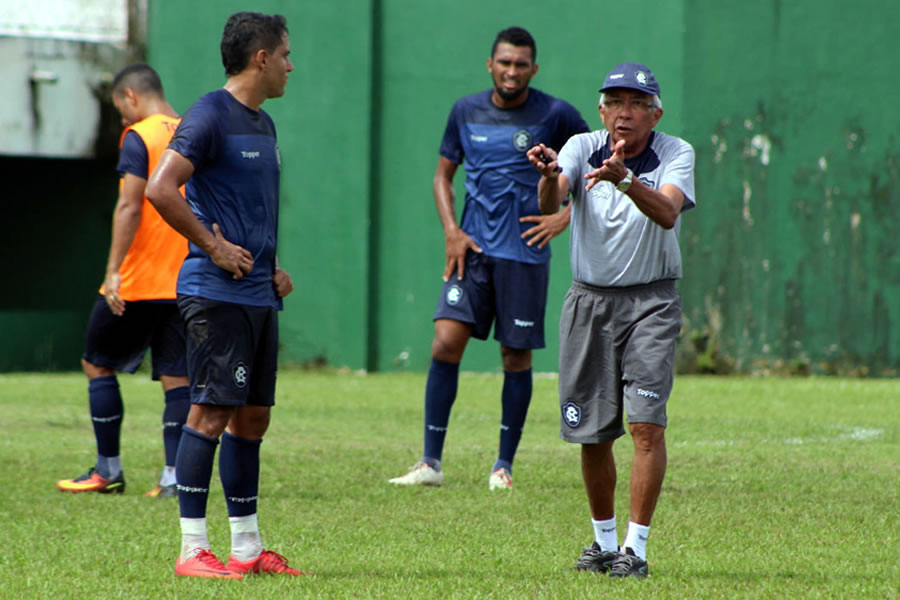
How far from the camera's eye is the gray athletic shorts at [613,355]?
17.0 ft

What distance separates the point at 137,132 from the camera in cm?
728

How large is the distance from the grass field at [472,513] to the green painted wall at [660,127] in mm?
4141

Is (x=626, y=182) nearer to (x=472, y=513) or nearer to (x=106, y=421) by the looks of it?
(x=472, y=513)

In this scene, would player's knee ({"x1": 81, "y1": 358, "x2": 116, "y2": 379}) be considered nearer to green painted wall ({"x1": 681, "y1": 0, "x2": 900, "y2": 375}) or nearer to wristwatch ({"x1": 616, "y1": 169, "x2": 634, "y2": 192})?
wristwatch ({"x1": 616, "y1": 169, "x2": 634, "y2": 192})

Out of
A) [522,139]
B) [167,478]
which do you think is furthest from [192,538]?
[522,139]

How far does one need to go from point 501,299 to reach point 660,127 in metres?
8.04

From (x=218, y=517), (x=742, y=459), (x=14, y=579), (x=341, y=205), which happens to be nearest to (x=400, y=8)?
(x=341, y=205)

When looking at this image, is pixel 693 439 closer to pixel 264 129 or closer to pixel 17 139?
pixel 264 129

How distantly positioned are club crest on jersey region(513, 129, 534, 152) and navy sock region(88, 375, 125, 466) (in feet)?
8.70

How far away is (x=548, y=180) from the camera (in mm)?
5094

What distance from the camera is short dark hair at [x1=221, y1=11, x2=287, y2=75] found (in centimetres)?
523

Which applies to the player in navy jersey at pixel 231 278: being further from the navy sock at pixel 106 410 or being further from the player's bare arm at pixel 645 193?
the navy sock at pixel 106 410

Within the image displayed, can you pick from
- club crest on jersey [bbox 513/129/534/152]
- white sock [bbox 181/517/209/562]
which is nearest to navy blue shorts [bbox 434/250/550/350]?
club crest on jersey [bbox 513/129/534/152]

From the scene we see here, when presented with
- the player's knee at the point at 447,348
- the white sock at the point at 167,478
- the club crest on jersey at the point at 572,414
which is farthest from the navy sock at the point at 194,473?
the player's knee at the point at 447,348
